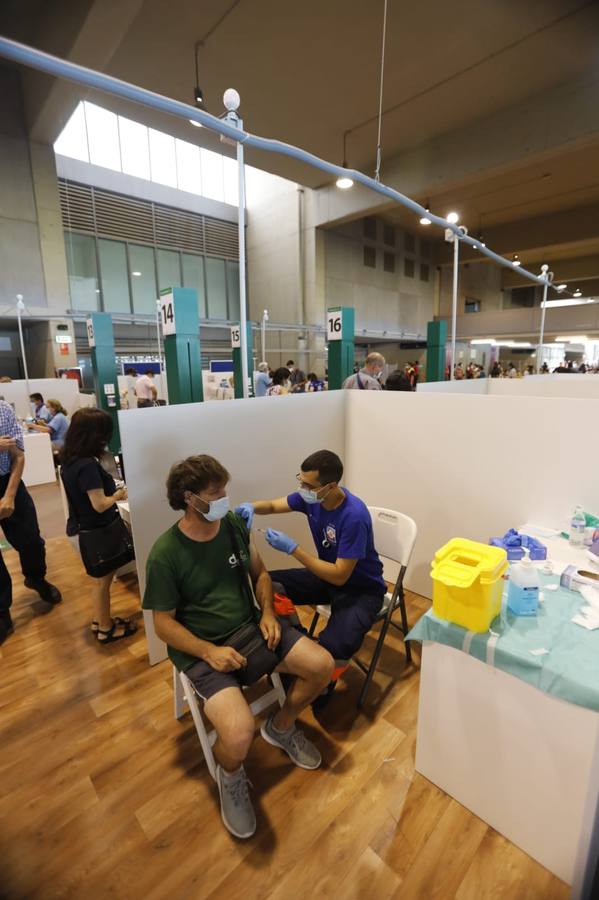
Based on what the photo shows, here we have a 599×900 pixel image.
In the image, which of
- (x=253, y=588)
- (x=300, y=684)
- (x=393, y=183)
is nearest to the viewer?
(x=300, y=684)

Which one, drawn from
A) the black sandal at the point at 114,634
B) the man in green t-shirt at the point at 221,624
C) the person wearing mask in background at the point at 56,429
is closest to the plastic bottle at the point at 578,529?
the man in green t-shirt at the point at 221,624

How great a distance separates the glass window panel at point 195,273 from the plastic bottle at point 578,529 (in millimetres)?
10834

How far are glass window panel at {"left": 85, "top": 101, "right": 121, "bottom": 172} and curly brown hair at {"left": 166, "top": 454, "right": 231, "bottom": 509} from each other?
1095 centimetres

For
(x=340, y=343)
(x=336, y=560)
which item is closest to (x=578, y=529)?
(x=336, y=560)

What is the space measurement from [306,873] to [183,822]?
1.53 feet

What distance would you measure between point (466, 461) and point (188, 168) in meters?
11.8

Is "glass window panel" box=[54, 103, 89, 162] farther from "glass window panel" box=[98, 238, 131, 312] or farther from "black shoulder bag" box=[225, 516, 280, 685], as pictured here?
"black shoulder bag" box=[225, 516, 280, 685]

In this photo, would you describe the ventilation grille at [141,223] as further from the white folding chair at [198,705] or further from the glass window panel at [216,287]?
the white folding chair at [198,705]

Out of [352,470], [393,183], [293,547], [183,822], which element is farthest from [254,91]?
[183,822]

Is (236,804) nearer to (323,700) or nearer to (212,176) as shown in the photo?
(323,700)

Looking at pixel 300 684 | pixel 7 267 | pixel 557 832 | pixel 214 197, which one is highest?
pixel 214 197

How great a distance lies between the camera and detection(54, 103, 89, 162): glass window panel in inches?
350

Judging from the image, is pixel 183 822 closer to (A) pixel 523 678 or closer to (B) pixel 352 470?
(A) pixel 523 678

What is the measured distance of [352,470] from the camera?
3.12 m
